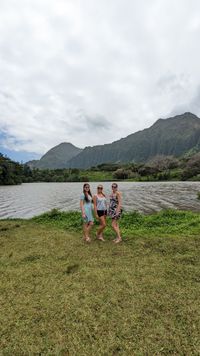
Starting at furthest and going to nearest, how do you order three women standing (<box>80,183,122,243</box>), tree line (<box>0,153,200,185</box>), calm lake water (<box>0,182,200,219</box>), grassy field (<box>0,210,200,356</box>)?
tree line (<box>0,153,200,185</box>) → calm lake water (<box>0,182,200,219</box>) → three women standing (<box>80,183,122,243</box>) → grassy field (<box>0,210,200,356</box>)

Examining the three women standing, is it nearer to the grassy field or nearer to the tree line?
the grassy field

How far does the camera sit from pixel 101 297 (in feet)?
17.3

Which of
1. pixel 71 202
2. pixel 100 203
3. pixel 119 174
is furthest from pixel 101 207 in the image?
pixel 119 174

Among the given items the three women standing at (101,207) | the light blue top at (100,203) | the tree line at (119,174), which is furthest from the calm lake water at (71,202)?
the tree line at (119,174)

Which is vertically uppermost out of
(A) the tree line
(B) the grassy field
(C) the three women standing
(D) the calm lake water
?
(A) the tree line

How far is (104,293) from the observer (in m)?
5.44

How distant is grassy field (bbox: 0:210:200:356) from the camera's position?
3891 mm

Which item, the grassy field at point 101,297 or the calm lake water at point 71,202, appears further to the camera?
the calm lake water at point 71,202

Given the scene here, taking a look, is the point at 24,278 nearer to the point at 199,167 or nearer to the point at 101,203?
the point at 101,203

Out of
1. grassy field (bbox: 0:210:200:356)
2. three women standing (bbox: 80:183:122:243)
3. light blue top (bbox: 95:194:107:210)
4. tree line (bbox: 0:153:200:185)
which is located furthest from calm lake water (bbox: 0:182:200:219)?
tree line (bbox: 0:153:200:185)

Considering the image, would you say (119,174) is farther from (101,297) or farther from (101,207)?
(101,297)

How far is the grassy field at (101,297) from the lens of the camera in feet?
12.8

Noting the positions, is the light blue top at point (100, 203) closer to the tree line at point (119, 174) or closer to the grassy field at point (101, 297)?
the grassy field at point (101, 297)

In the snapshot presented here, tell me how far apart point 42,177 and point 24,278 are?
141921 mm
